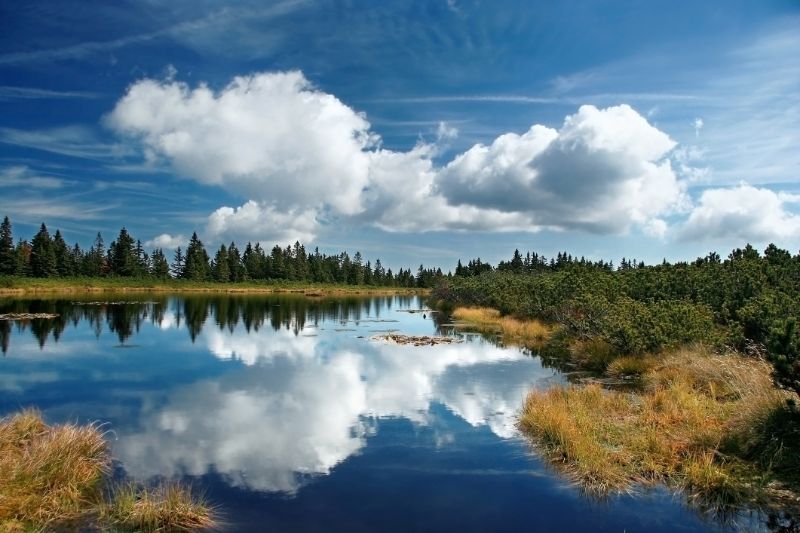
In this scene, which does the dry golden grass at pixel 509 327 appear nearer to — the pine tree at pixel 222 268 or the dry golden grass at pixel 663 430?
the dry golden grass at pixel 663 430

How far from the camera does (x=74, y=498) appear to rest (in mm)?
11438

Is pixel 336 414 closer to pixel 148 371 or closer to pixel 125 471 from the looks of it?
pixel 125 471

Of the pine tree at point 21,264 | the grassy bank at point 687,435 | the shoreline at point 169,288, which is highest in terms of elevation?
the pine tree at point 21,264

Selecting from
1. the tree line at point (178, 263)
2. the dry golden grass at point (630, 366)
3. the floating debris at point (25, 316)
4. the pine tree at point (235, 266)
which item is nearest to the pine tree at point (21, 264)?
the tree line at point (178, 263)

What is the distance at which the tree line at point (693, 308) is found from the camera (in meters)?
21.6

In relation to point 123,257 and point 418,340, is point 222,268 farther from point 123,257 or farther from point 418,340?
point 418,340

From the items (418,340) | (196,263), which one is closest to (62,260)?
(196,263)

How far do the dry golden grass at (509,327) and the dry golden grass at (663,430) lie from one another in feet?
67.2

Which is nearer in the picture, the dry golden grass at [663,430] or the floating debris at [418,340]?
the dry golden grass at [663,430]

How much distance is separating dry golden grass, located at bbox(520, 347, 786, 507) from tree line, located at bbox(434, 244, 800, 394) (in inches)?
72.5

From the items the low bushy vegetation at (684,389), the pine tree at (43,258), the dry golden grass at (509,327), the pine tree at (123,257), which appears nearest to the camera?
the low bushy vegetation at (684,389)

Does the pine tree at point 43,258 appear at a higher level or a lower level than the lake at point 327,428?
higher

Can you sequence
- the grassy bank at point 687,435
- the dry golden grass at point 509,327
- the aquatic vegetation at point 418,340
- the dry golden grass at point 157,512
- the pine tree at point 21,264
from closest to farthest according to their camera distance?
the dry golden grass at point 157,512, the grassy bank at point 687,435, the aquatic vegetation at point 418,340, the dry golden grass at point 509,327, the pine tree at point 21,264

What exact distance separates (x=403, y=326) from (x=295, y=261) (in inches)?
4373
